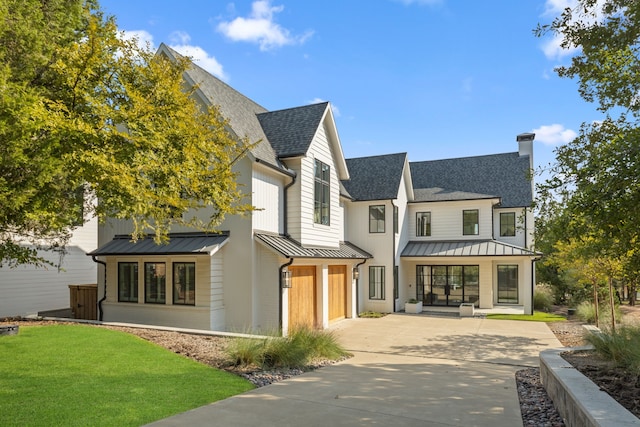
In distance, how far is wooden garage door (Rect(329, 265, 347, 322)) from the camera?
18844 mm

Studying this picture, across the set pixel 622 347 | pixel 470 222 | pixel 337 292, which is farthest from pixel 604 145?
pixel 470 222

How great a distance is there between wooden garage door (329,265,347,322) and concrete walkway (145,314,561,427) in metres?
4.23

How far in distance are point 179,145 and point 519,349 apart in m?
11.2

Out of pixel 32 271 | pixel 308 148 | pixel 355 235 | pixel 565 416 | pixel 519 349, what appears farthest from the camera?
pixel 355 235

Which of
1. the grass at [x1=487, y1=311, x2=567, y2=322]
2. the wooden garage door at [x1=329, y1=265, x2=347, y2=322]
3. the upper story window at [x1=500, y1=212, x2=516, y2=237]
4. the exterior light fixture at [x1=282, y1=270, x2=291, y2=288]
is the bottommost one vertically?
the grass at [x1=487, y1=311, x2=567, y2=322]

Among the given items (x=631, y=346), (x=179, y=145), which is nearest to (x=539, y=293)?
(x=631, y=346)

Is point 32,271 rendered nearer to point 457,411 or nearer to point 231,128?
point 231,128

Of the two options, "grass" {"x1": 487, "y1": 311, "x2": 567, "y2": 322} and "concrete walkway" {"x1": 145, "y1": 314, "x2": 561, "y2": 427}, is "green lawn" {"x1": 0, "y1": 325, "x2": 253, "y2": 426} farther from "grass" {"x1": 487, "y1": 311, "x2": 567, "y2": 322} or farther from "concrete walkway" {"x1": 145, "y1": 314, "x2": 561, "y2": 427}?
"grass" {"x1": 487, "y1": 311, "x2": 567, "y2": 322}

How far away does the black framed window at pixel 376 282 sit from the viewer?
22719 millimetres

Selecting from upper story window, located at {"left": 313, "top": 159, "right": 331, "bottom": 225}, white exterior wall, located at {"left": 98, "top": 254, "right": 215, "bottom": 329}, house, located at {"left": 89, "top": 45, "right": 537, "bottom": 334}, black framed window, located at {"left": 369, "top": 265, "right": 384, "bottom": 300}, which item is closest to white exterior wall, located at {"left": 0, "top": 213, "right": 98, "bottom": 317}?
white exterior wall, located at {"left": 98, "top": 254, "right": 215, "bottom": 329}

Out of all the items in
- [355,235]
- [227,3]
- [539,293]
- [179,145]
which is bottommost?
[539,293]

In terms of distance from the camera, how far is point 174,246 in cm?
1477

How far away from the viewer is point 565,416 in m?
5.79

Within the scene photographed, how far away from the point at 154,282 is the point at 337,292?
7843mm
